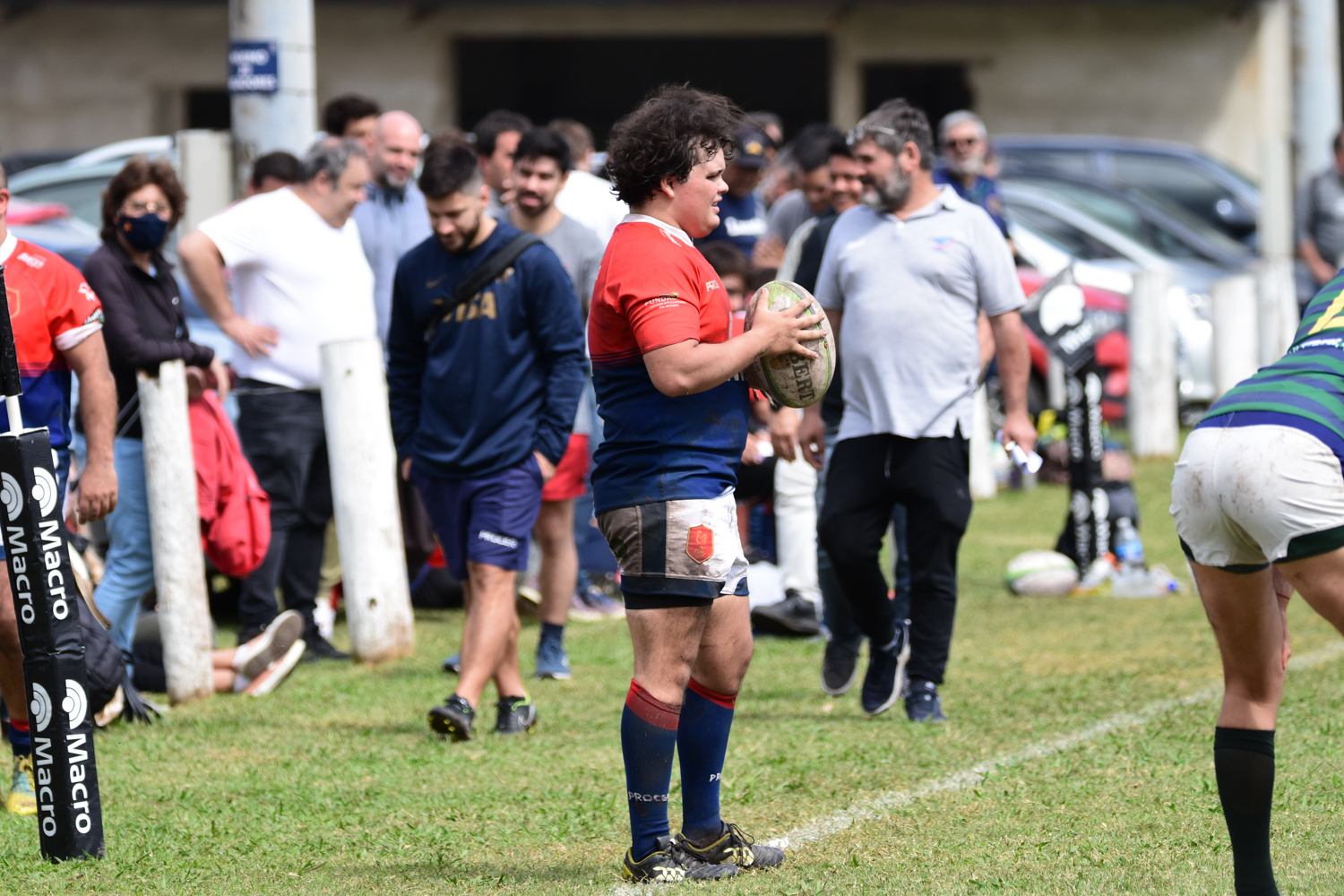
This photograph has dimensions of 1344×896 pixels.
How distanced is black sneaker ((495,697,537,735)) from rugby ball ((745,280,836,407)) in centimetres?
231

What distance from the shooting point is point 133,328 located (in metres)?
7.09

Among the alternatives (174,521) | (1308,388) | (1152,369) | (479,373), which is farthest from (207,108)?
(1308,388)

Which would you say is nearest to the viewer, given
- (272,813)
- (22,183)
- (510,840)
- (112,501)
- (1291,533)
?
(1291,533)

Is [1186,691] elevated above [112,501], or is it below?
below

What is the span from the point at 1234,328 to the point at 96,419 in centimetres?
1043

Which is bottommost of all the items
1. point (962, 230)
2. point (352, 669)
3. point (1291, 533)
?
point (352, 669)

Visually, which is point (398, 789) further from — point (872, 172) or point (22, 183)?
point (22, 183)

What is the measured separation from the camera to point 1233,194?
1872cm

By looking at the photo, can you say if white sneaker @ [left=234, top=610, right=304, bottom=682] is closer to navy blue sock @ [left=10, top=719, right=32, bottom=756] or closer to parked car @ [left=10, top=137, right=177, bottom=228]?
navy blue sock @ [left=10, top=719, right=32, bottom=756]

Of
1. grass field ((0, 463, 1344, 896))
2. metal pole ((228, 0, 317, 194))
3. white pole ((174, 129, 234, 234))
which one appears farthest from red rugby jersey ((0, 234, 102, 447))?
metal pole ((228, 0, 317, 194))

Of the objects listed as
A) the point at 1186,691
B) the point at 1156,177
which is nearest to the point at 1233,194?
the point at 1156,177

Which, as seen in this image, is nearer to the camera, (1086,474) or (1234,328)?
(1086,474)

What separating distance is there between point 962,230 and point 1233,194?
13311 millimetres

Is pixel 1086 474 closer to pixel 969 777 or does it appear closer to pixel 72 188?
pixel 969 777
